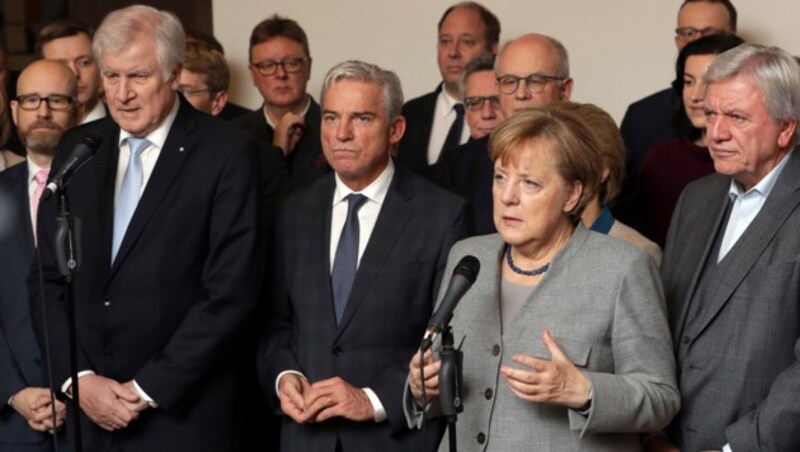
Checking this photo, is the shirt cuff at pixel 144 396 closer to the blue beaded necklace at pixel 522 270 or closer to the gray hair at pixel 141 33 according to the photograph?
the gray hair at pixel 141 33

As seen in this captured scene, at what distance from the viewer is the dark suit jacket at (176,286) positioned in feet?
14.6

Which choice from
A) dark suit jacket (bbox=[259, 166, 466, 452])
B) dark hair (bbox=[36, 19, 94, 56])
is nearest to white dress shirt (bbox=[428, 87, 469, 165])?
dark hair (bbox=[36, 19, 94, 56])

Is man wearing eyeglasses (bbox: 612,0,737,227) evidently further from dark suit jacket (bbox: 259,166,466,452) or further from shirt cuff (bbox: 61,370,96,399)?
shirt cuff (bbox: 61,370,96,399)

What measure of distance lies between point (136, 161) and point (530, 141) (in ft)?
4.71

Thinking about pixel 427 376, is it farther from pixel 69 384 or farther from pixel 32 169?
Result: pixel 32 169

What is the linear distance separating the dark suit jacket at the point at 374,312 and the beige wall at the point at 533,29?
2.78 m

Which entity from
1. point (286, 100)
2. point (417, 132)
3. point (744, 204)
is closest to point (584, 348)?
point (744, 204)

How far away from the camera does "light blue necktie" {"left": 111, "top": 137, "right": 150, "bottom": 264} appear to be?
454 centimetres

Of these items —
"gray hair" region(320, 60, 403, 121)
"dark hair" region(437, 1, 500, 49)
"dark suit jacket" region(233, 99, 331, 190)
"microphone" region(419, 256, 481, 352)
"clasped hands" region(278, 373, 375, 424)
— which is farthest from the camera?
"dark hair" region(437, 1, 500, 49)

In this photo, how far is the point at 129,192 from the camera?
15.0 feet

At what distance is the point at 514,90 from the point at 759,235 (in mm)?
1834

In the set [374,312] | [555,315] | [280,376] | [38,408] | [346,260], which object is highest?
[555,315]

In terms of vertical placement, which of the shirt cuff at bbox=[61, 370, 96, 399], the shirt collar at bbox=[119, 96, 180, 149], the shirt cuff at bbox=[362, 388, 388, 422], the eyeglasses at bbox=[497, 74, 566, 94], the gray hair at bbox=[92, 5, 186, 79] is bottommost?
the shirt cuff at bbox=[61, 370, 96, 399]

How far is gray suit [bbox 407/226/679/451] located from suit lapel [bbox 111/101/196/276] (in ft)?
3.99
